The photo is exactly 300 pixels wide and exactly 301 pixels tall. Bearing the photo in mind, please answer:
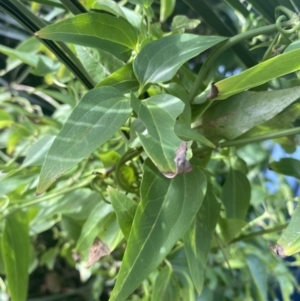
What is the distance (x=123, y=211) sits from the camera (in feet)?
0.76

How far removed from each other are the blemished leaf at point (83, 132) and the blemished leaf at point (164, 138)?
0.03 feet

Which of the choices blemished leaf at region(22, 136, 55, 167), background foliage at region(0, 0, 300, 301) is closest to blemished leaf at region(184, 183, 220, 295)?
background foliage at region(0, 0, 300, 301)

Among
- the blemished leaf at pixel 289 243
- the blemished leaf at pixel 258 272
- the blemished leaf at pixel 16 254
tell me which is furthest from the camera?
the blemished leaf at pixel 258 272

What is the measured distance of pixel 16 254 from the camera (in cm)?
30

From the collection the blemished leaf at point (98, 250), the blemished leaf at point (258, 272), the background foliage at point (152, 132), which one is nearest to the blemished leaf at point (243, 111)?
the background foliage at point (152, 132)

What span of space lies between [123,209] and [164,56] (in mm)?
78

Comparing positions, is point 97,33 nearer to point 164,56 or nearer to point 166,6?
point 164,56

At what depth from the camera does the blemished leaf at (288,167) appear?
0.30 meters

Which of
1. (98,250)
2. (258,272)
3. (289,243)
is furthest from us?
(258,272)

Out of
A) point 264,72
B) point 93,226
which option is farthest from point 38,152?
point 264,72

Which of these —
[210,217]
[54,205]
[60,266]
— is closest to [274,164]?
[210,217]

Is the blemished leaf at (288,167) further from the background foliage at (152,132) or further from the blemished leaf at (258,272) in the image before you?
the blemished leaf at (258,272)

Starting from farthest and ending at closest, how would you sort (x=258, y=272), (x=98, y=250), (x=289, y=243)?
(x=258, y=272), (x=98, y=250), (x=289, y=243)

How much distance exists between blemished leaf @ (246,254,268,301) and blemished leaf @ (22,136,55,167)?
245mm
